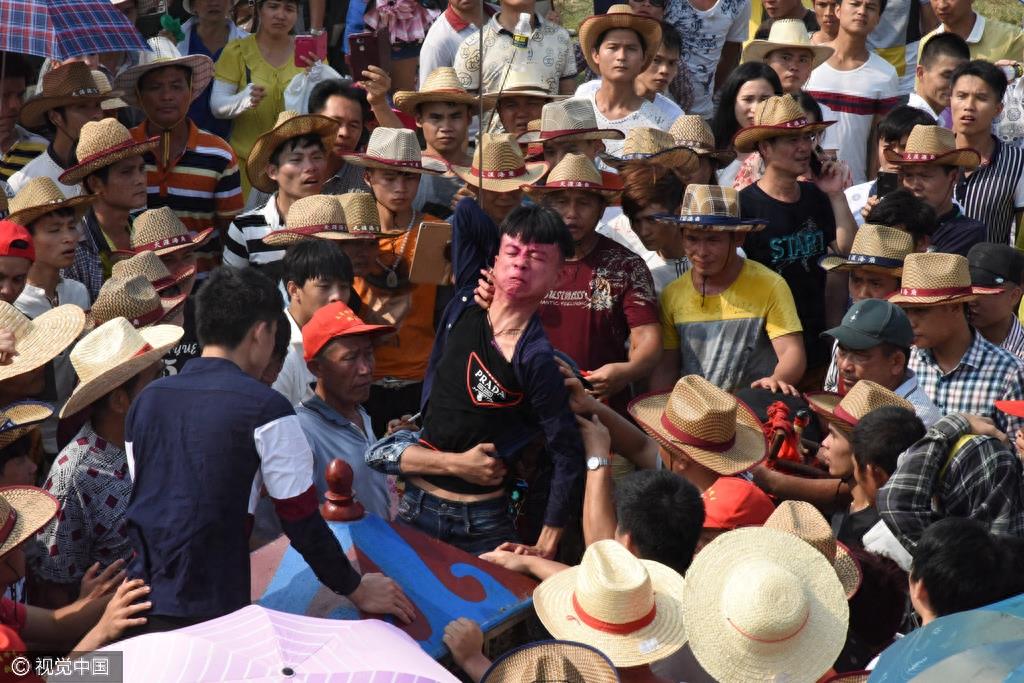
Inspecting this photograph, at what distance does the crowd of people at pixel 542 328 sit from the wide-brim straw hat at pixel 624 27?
1.5 inches

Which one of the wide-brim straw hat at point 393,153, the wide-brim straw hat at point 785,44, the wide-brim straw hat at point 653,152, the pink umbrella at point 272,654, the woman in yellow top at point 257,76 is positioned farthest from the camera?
the wide-brim straw hat at point 785,44

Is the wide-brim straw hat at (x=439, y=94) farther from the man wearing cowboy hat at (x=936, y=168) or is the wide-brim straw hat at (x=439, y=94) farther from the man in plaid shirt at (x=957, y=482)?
the man in plaid shirt at (x=957, y=482)

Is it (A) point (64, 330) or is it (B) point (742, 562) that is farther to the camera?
(A) point (64, 330)

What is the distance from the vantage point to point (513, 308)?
5.12m

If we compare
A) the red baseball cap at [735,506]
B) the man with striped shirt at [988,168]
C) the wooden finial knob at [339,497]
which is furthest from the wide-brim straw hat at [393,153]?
the man with striped shirt at [988,168]

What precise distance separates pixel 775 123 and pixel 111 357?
386 cm

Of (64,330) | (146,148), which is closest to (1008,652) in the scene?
(64,330)

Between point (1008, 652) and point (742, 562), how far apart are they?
115cm

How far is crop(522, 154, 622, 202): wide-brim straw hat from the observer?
21.4 feet

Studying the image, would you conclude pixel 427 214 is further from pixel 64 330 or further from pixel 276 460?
pixel 276 460

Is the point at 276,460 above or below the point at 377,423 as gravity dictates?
above

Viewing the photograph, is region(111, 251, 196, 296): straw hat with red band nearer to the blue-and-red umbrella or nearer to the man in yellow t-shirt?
the blue-and-red umbrella

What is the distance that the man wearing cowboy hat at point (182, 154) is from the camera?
302 inches

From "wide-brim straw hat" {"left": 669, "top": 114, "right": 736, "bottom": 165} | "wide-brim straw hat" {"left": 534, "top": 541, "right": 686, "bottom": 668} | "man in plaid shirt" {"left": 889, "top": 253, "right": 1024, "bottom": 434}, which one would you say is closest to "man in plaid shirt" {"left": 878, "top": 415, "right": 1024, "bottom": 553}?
"wide-brim straw hat" {"left": 534, "top": 541, "right": 686, "bottom": 668}
